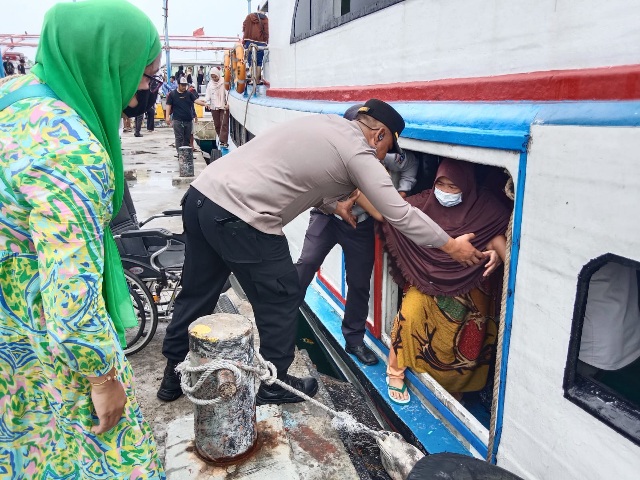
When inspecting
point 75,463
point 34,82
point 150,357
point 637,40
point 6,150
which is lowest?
point 150,357

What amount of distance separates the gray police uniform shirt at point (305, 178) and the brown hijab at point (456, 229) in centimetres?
37

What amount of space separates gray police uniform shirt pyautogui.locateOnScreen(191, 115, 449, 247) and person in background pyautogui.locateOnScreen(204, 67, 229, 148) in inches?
390

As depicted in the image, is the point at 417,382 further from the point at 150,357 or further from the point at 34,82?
the point at 34,82

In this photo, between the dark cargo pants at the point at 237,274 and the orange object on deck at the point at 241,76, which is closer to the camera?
the dark cargo pants at the point at 237,274

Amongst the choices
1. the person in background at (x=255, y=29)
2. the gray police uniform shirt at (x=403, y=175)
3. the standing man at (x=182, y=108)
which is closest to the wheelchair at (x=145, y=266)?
the gray police uniform shirt at (x=403, y=175)

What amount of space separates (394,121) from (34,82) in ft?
5.05

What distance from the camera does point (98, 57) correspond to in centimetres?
124

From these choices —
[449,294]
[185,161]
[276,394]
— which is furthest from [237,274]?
[185,161]

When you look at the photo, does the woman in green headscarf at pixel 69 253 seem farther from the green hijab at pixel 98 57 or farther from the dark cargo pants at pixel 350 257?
the dark cargo pants at pixel 350 257

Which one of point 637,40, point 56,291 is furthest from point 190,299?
point 637,40

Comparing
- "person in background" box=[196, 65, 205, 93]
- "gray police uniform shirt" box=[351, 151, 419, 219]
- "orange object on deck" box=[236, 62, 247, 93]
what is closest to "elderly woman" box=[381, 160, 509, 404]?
"gray police uniform shirt" box=[351, 151, 419, 219]

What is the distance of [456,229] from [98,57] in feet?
6.24

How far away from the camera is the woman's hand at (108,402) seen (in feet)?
4.23

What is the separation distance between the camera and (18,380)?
1411mm
